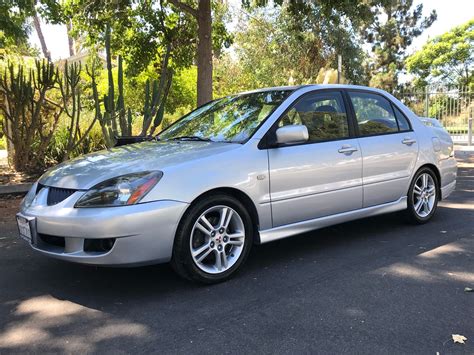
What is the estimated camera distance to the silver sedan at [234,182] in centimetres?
353

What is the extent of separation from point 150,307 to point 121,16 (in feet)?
30.8

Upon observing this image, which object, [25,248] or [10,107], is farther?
[10,107]

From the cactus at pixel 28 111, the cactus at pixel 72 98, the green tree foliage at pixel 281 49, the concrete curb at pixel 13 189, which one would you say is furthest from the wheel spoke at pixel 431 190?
the green tree foliage at pixel 281 49

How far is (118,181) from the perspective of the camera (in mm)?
3586

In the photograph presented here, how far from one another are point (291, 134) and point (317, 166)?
0.49 metres

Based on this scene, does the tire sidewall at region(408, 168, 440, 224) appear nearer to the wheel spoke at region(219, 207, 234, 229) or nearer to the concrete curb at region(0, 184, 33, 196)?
the wheel spoke at region(219, 207, 234, 229)

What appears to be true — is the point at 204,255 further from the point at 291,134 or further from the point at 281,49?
the point at 281,49

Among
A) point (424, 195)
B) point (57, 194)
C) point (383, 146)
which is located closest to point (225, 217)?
point (57, 194)

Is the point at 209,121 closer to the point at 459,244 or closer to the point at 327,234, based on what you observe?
the point at 327,234

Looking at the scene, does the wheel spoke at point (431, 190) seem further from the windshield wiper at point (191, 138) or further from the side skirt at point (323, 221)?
the windshield wiper at point (191, 138)

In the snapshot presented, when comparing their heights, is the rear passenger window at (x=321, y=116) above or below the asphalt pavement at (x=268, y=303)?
above

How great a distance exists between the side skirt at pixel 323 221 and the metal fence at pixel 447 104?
38.9 feet

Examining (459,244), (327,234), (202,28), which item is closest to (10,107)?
(202,28)

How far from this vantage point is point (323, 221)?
4.58 metres
